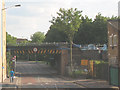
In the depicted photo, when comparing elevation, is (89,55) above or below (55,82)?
Result: above

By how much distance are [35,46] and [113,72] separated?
26.8m

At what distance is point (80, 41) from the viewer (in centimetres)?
6875

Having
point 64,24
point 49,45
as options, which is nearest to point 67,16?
point 64,24

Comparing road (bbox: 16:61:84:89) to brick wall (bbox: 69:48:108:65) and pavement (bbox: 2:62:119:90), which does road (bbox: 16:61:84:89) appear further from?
brick wall (bbox: 69:48:108:65)

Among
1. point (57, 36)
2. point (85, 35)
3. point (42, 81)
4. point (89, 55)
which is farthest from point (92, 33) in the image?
point (42, 81)

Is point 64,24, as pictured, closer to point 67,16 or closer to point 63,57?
point 67,16

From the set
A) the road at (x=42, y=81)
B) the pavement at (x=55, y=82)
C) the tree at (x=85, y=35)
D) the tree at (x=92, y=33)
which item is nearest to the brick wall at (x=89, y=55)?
the road at (x=42, y=81)

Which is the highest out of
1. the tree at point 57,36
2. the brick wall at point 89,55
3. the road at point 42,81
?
the tree at point 57,36

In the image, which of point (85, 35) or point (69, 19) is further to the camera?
point (85, 35)

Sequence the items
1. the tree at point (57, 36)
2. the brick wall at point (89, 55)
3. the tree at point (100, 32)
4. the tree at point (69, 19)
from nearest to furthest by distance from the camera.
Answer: the tree at point (69, 19), the brick wall at point (89, 55), the tree at point (100, 32), the tree at point (57, 36)

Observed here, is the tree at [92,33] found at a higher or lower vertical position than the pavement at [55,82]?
higher

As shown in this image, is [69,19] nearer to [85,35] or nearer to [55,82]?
[55,82]

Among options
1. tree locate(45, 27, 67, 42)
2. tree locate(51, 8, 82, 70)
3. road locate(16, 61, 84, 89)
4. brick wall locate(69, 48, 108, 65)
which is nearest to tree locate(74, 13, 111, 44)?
tree locate(45, 27, 67, 42)

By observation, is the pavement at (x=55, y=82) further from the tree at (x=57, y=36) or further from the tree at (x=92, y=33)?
the tree at (x=57, y=36)
